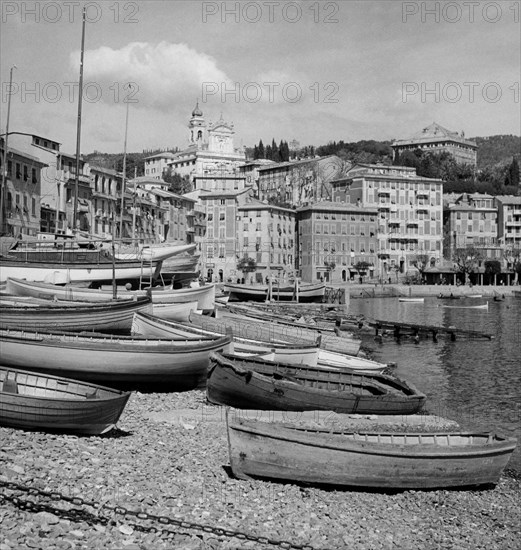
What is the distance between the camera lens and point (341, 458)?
44.8 ft

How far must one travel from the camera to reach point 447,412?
24594mm

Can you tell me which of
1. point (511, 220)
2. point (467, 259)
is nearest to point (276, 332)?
point (467, 259)

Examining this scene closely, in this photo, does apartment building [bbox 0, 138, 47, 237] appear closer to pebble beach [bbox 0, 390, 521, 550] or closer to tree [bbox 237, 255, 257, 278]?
pebble beach [bbox 0, 390, 521, 550]

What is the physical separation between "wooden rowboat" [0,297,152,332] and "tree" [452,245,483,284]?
112423mm

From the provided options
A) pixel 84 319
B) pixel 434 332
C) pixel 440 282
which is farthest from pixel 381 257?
pixel 84 319

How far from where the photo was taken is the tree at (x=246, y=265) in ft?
379

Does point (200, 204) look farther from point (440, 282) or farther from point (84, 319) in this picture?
point (84, 319)

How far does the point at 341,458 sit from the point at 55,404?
5.98 meters

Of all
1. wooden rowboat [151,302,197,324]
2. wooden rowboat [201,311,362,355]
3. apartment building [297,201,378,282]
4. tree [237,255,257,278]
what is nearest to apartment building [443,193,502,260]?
apartment building [297,201,378,282]

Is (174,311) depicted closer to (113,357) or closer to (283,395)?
(113,357)

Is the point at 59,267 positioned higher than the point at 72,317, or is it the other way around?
the point at 59,267

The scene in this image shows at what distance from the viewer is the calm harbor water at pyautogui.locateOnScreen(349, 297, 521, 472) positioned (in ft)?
78.8

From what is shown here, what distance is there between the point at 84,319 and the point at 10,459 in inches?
595

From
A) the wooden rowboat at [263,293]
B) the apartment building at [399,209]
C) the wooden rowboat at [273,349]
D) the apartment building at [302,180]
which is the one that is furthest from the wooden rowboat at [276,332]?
the apartment building at [302,180]
